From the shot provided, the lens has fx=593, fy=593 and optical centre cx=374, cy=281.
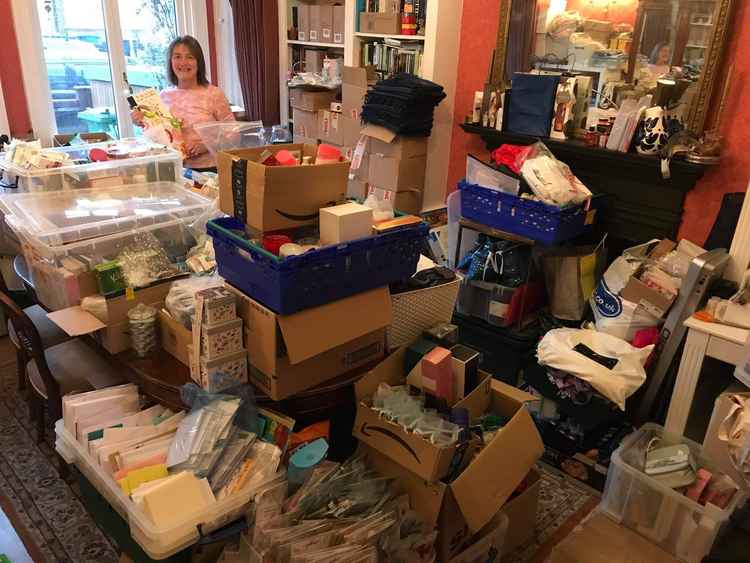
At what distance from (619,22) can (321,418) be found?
211 cm

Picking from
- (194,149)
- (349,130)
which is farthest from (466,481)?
(349,130)

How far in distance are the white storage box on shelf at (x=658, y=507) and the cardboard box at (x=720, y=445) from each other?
0.11 feet

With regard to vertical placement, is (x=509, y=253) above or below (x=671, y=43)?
below

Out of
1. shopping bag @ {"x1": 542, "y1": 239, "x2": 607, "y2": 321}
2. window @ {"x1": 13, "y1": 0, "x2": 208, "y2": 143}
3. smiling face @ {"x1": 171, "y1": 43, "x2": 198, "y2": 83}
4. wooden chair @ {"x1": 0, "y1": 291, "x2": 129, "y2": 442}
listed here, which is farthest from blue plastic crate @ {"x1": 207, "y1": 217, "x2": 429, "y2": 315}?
window @ {"x1": 13, "y1": 0, "x2": 208, "y2": 143}

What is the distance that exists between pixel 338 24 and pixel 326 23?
0.11 m

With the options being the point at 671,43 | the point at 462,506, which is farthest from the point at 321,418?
the point at 671,43

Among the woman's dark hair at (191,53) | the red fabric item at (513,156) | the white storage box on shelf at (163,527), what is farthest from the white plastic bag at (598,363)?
the woman's dark hair at (191,53)

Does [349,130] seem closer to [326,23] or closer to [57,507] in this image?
[326,23]

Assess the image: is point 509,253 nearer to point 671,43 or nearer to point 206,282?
point 671,43

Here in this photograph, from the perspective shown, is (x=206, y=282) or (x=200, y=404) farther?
(x=206, y=282)

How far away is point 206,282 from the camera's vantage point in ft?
6.08

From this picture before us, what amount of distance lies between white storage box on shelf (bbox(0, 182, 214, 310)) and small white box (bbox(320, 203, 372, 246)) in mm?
863

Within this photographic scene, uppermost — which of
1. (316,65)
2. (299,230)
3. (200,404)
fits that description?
(316,65)

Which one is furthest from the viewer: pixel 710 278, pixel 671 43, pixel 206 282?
pixel 671 43
